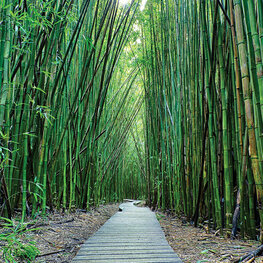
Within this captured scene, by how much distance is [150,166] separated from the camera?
375cm

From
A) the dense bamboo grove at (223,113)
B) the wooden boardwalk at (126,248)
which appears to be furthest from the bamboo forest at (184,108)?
the wooden boardwalk at (126,248)

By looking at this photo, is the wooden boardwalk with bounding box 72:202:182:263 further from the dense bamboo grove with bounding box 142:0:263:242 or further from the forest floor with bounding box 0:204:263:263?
the dense bamboo grove with bounding box 142:0:263:242

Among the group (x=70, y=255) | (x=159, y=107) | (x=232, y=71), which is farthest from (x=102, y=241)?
(x=159, y=107)

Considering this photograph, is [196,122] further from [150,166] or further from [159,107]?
[150,166]

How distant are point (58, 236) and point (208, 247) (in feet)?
2.69

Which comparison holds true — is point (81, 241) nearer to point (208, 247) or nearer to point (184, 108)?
point (208, 247)

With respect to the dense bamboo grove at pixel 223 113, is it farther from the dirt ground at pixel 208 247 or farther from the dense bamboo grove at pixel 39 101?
the dense bamboo grove at pixel 39 101

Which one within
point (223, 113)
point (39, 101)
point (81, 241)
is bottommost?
point (81, 241)

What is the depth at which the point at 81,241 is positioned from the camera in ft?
A: 4.81

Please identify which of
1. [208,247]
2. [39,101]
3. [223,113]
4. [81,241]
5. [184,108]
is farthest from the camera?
[184,108]

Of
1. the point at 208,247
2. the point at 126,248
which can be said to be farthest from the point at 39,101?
the point at 208,247

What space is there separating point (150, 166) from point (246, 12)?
9.51 feet

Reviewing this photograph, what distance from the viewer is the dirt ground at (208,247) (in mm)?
1000

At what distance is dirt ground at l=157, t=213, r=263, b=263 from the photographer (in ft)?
3.28
